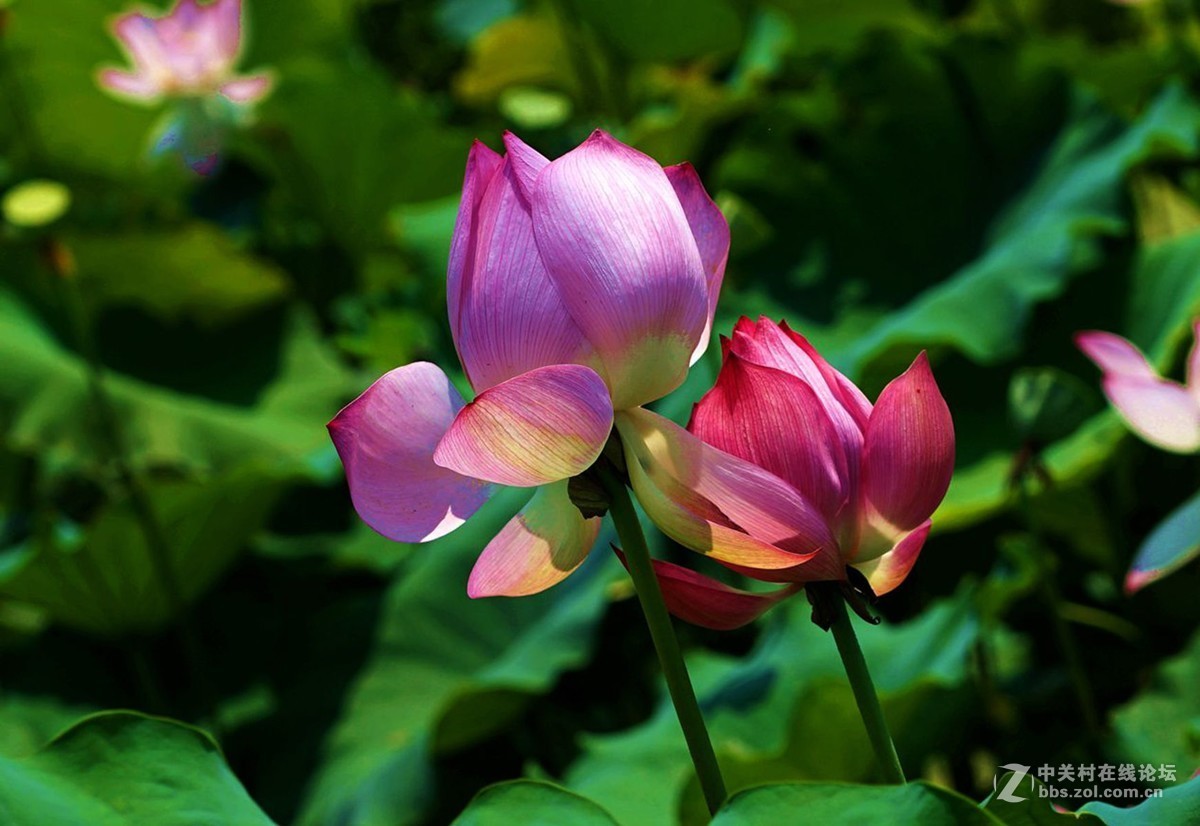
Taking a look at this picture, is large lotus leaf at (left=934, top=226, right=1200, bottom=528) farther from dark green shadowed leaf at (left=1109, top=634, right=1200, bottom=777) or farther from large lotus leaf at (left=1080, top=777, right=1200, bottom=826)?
large lotus leaf at (left=1080, top=777, right=1200, bottom=826)

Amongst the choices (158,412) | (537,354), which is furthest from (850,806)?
(158,412)

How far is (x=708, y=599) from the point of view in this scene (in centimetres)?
38

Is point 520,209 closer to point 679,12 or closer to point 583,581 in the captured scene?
point 583,581

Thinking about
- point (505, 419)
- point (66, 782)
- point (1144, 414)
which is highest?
point (505, 419)

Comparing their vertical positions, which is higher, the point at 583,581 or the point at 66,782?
the point at 66,782

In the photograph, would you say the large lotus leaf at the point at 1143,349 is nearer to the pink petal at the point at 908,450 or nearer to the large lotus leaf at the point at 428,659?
the large lotus leaf at the point at 428,659

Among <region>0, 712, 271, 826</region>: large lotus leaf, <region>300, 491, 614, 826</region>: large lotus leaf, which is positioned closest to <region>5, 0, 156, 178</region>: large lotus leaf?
<region>300, 491, 614, 826</region>: large lotus leaf

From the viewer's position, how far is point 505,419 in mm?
364

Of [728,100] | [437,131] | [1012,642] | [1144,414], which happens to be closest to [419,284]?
[437,131]

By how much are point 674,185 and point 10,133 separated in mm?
2359

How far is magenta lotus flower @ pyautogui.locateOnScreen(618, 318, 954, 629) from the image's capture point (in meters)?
0.36

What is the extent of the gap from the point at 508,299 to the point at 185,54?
1679mm

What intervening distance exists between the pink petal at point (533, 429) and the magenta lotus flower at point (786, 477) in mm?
23

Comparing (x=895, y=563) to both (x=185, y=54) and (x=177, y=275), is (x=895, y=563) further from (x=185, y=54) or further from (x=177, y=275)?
(x=177, y=275)
